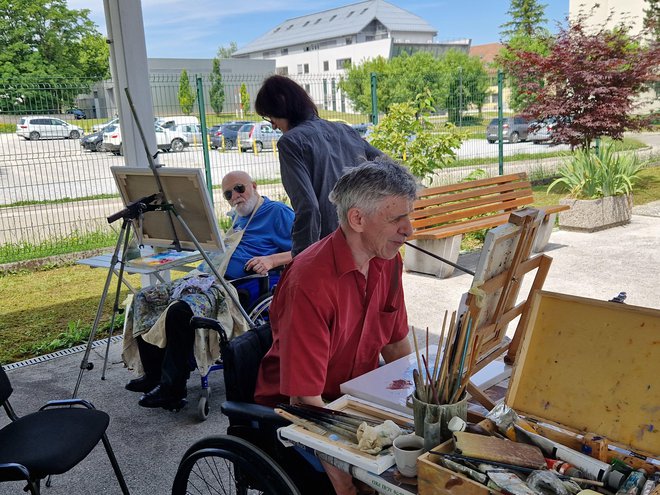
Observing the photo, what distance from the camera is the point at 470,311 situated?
1448 millimetres

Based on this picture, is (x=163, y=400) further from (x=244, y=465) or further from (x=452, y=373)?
(x=452, y=373)

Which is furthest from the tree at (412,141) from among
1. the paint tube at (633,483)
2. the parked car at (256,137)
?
the paint tube at (633,483)

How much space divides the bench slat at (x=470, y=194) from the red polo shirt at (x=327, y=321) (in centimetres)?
397

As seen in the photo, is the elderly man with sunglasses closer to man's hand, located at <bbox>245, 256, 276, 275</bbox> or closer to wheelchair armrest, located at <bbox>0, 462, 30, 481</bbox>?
man's hand, located at <bbox>245, 256, 276, 275</bbox>

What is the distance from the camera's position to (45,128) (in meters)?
6.95

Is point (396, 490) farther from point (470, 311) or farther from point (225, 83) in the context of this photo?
point (225, 83)

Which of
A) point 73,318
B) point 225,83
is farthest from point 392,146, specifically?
point 73,318

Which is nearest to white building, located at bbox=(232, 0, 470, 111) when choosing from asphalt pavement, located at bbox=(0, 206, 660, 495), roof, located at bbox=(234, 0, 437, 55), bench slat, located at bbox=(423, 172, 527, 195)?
roof, located at bbox=(234, 0, 437, 55)

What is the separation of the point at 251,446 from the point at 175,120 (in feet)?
23.2

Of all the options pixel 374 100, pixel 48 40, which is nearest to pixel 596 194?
pixel 374 100

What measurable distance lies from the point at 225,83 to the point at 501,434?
7.11 metres

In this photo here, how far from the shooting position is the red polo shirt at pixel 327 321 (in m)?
1.82

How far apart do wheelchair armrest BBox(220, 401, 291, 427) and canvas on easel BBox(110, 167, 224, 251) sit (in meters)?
1.85

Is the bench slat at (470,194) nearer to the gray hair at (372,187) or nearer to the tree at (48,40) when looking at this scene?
the gray hair at (372,187)
